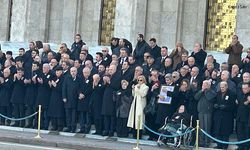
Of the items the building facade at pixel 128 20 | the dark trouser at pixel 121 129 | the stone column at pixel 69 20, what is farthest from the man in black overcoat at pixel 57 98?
the stone column at pixel 69 20

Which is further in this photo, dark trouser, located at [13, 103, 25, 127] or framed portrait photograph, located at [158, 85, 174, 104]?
dark trouser, located at [13, 103, 25, 127]

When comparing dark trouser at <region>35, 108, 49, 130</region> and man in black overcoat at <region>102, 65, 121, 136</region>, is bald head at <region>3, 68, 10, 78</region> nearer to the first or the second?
dark trouser at <region>35, 108, 49, 130</region>

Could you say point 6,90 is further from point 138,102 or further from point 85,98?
point 138,102

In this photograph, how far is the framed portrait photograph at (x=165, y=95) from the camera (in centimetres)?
2298

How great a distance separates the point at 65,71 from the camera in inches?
→ 1003

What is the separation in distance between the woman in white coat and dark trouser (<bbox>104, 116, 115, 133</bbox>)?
861mm

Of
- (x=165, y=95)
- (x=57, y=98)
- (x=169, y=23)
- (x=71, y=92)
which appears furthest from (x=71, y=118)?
(x=169, y=23)

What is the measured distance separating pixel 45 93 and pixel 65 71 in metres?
1.00

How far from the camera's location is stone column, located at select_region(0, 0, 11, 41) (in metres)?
36.0

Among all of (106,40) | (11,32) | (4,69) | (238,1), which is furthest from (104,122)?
(11,32)

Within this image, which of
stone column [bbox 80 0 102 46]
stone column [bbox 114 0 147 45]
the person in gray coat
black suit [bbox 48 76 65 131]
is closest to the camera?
the person in gray coat

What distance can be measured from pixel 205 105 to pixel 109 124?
3.53 meters

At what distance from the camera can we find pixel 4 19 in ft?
119

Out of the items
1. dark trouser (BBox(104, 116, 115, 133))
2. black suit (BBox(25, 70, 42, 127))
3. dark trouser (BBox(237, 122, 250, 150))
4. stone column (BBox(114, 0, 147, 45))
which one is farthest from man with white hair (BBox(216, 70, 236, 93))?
stone column (BBox(114, 0, 147, 45))
